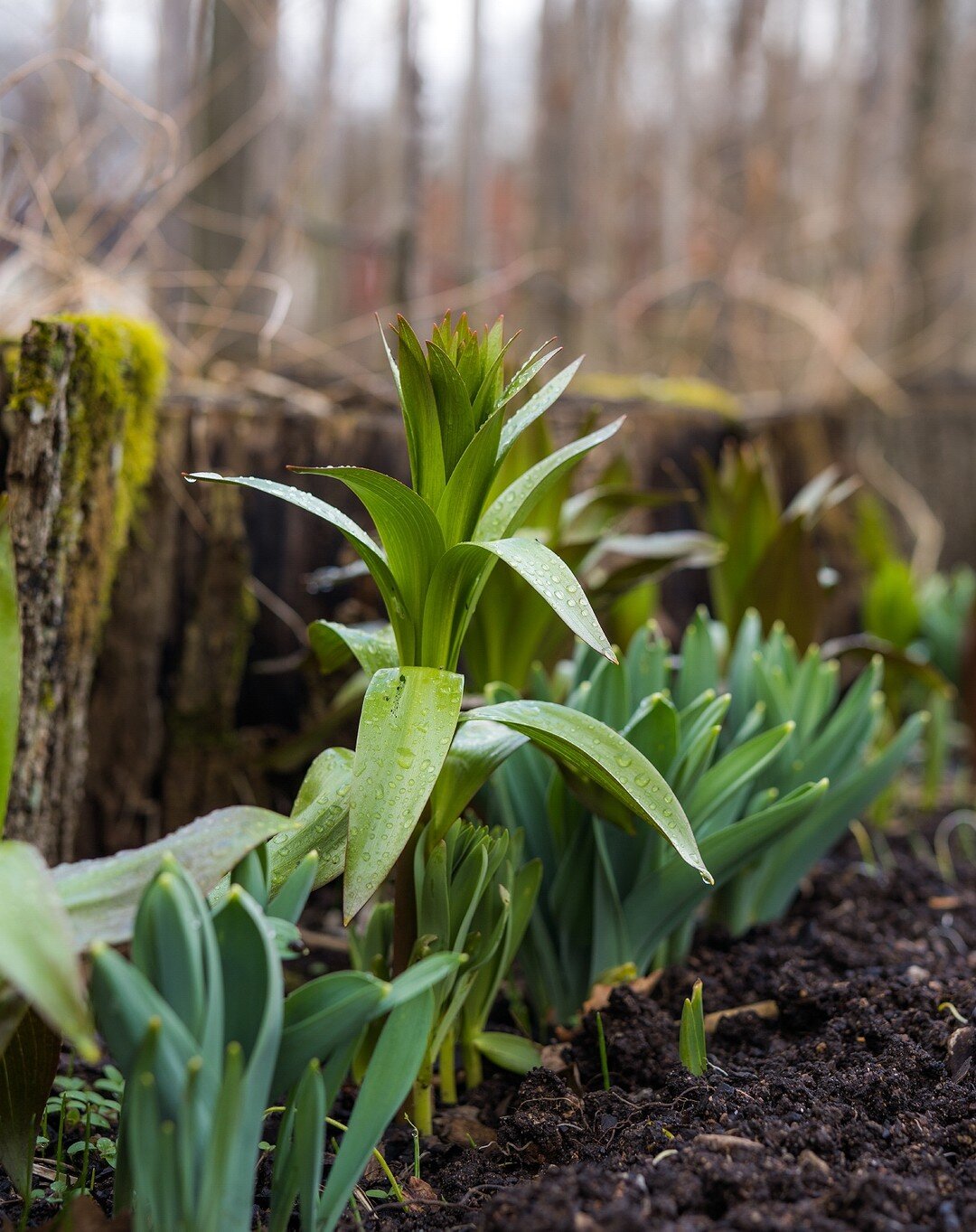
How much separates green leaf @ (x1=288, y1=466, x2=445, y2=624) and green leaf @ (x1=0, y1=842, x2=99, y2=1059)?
467mm

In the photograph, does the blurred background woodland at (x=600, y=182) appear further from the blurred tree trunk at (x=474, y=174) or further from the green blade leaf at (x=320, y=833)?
the green blade leaf at (x=320, y=833)

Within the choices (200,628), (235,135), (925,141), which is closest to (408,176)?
(235,135)

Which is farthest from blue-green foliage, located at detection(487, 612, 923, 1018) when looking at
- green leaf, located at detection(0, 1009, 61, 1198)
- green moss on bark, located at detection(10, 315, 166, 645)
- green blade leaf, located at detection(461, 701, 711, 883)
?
green moss on bark, located at detection(10, 315, 166, 645)

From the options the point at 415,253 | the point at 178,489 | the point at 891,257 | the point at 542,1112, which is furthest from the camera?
the point at 891,257

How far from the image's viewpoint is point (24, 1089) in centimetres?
103

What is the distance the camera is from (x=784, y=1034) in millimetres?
1370

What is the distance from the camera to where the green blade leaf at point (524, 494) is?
1.19 metres

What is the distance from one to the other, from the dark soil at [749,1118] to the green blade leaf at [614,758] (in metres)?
0.27

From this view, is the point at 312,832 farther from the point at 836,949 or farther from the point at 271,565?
the point at 271,565

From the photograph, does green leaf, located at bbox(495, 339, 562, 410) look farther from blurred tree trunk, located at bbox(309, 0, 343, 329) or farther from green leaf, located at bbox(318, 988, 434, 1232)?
blurred tree trunk, located at bbox(309, 0, 343, 329)

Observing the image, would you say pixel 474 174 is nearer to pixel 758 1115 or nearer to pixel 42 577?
pixel 42 577

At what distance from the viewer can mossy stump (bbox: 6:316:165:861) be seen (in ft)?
5.10

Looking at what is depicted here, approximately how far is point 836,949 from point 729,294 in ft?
13.1

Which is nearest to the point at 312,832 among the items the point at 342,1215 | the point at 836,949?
the point at 342,1215
